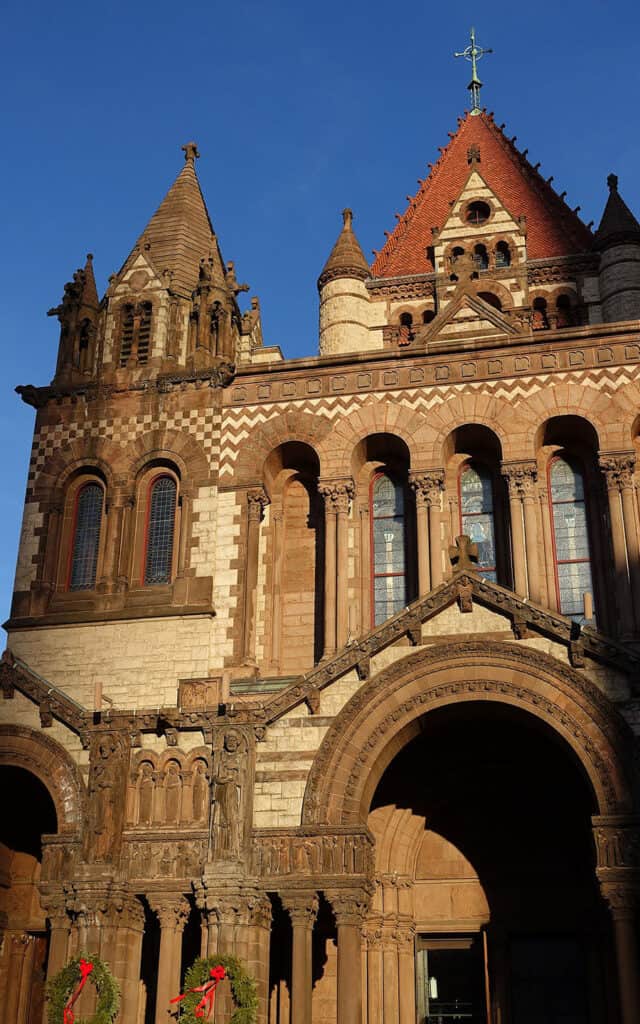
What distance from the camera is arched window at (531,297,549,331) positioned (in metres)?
42.5

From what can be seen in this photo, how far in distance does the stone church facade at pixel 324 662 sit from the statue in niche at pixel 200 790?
1.6 inches

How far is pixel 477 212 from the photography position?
Answer: 147ft

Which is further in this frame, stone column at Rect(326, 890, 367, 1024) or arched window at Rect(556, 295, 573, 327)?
arched window at Rect(556, 295, 573, 327)

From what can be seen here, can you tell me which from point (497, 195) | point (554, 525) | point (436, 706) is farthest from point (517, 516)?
point (497, 195)

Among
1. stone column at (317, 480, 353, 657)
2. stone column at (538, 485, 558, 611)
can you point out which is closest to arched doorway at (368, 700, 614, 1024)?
stone column at (317, 480, 353, 657)

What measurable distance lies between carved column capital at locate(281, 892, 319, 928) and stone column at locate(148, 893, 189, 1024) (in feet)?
6.59

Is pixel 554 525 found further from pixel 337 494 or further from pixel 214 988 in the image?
pixel 214 988

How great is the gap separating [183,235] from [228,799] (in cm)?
1875

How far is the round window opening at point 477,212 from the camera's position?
44406 millimetres

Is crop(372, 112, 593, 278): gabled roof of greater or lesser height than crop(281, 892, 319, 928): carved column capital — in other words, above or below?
above

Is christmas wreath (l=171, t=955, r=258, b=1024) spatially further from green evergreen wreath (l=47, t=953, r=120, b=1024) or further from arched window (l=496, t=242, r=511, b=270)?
arched window (l=496, t=242, r=511, b=270)

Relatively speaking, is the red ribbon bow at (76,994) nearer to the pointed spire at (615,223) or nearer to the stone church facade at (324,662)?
the stone church facade at (324,662)

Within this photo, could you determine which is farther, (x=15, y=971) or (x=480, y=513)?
(x=480, y=513)

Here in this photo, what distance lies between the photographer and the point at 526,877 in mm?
24188
